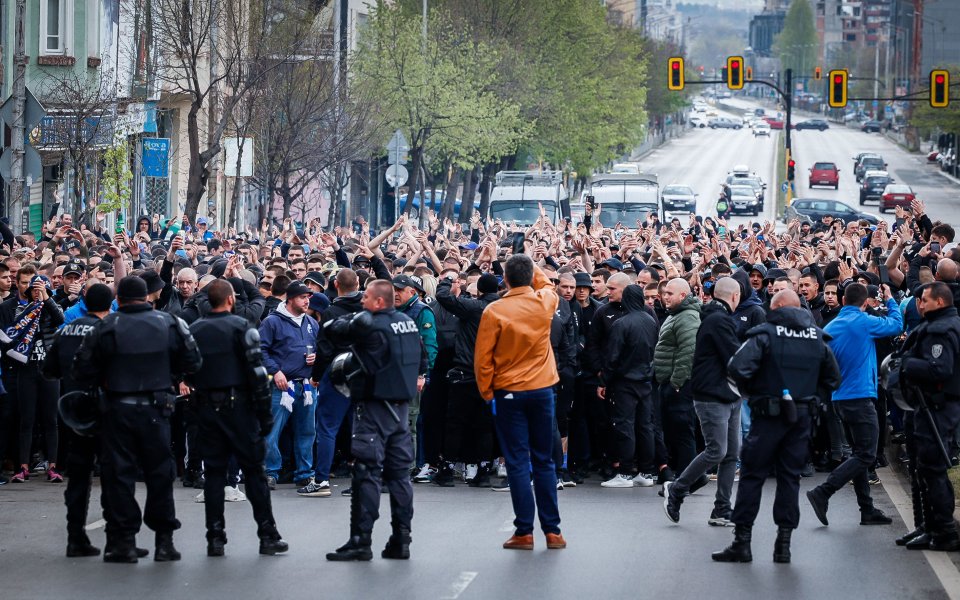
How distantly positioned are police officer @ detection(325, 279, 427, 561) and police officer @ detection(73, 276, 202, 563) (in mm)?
A: 1067

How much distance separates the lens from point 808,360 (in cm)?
1059

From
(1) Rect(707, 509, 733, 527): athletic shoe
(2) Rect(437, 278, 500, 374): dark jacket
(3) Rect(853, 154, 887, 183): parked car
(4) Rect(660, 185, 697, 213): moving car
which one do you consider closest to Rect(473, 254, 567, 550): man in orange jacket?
(1) Rect(707, 509, 733, 527): athletic shoe

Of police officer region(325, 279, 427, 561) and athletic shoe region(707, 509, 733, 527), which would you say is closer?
police officer region(325, 279, 427, 561)

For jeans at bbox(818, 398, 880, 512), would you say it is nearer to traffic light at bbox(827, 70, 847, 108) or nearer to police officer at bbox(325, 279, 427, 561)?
police officer at bbox(325, 279, 427, 561)

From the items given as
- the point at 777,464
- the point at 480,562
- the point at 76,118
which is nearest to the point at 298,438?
the point at 480,562

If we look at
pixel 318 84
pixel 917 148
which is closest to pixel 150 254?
pixel 318 84

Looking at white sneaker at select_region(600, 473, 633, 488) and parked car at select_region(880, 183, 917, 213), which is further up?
parked car at select_region(880, 183, 917, 213)

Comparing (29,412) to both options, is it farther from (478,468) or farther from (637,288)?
(637,288)

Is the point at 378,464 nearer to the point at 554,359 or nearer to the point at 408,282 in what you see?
the point at 554,359

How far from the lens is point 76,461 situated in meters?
10.5

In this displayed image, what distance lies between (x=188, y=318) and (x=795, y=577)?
5.75 meters

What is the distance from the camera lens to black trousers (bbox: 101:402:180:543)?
10219 millimetres

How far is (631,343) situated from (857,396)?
2356 mm

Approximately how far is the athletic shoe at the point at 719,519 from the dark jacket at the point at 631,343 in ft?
6.78
